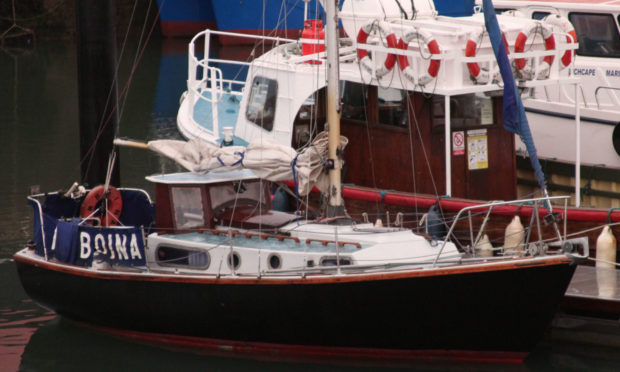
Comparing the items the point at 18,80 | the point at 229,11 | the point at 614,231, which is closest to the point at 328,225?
the point at 614,231

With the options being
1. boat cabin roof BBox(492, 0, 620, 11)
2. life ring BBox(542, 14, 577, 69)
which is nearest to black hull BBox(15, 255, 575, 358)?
life ring BBox(542, 14, 577, 69)

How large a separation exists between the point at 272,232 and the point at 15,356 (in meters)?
3.72

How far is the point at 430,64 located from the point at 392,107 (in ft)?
4.10

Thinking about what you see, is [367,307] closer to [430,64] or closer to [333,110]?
[333,110]

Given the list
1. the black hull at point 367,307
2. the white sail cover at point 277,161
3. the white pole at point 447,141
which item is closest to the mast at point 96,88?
the white sail cover at point 277,161

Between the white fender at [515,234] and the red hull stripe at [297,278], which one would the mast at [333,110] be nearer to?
the red hull stripe at [297,278]

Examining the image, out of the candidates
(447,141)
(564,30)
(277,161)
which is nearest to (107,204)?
(277,161)

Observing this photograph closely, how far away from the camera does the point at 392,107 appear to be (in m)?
14.9

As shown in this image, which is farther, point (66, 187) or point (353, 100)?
point (66, 187)

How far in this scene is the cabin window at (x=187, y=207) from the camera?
43.9 ft

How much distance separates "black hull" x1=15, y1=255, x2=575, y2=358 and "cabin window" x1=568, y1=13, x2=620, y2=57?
28.1ft

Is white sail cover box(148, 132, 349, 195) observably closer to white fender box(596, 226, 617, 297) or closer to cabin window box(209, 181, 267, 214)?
cabin window box(209, 181, 267, 214)

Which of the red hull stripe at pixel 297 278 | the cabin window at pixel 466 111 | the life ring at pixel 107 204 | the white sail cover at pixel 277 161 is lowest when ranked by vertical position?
the red hull stripe at pixel 297 278

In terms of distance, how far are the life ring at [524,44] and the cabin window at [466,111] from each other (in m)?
0.73
